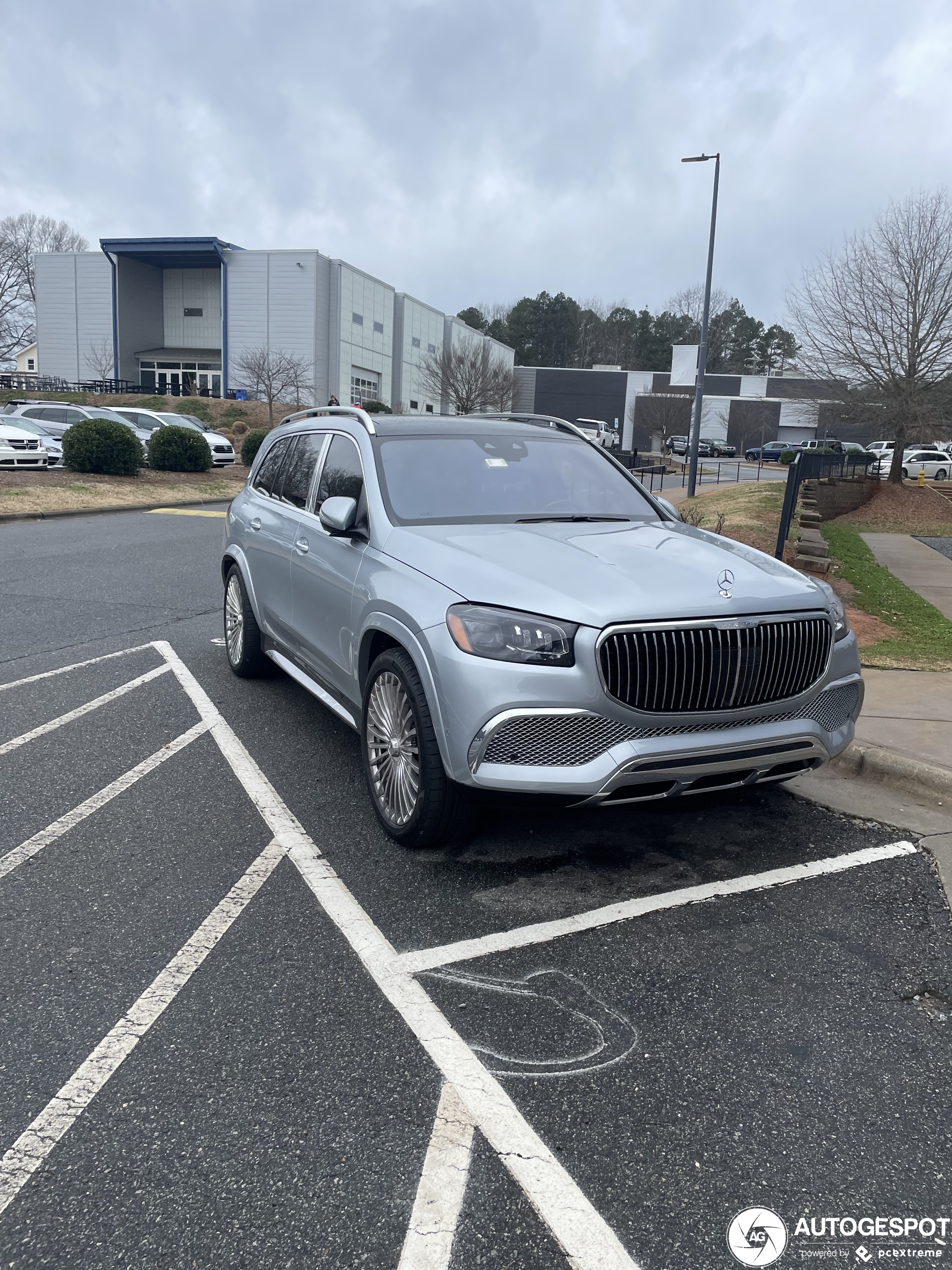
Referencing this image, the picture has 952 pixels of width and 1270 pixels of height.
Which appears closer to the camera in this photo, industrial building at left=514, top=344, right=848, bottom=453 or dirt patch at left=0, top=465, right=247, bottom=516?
dirt patch at left=0, top=465, right=247, bottom=516

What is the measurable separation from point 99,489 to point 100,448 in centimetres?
262

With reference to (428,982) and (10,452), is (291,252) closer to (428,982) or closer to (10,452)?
(10,452)

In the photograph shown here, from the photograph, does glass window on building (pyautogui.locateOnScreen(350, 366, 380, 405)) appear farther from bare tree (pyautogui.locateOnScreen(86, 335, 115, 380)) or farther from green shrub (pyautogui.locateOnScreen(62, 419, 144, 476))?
green shrub (pyautogui.locateOnScreen(62, 419, 144, 476))

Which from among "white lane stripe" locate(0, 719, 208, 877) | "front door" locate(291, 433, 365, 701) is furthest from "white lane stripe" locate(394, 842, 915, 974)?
"white lane stripe" locate(0, 719, 208, 877)

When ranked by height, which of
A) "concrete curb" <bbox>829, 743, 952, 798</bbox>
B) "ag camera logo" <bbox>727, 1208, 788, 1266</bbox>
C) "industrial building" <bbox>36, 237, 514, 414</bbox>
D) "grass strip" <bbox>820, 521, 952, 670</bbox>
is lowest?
"ag camera logo" <bbox>727, 1208, 788, 1266</bbox>

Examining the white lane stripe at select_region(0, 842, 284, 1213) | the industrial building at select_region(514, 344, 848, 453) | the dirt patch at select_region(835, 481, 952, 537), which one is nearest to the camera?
the white lane stripe at select_region(0, 842, 284, 1213)

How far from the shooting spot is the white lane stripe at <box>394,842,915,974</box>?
3.29 meters

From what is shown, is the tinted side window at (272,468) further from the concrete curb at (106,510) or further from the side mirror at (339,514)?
the concrete curb at (106,510)

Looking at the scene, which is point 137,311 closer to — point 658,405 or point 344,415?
point 658,405

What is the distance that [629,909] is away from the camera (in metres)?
3.65

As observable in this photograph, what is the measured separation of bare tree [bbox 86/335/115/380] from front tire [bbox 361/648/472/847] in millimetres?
69952

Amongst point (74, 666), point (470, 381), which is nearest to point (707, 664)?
point (74, 666)

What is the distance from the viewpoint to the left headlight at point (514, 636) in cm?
348

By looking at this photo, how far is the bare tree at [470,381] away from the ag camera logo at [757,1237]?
54.6 m
